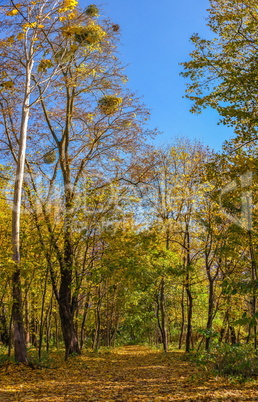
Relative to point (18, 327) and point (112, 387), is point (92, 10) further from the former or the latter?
point (112, 387)

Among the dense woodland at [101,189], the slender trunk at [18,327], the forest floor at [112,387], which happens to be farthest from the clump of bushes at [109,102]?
the forest floor at [112,387]

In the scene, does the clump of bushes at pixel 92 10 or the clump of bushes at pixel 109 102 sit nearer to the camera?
the clump of bushes at pixel 92 10

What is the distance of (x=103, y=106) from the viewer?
1230cm

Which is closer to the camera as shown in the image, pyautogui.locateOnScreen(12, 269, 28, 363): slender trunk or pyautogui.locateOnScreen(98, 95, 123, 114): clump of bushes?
pyautogui.locateOnScreen(12, 269, 28, 363): slender trunk

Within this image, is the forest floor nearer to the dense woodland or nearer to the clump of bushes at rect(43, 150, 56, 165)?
the dense woodland

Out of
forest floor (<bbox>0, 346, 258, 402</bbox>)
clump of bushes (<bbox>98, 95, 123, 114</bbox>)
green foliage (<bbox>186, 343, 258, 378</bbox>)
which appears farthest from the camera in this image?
clump of bushes (<bbox>98, 95, 123, 114</bbox>)

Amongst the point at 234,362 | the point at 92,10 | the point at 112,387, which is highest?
the point at 92,10

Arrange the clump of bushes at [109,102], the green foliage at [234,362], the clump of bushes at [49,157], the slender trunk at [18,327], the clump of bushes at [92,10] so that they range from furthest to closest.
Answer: the clump of bushes at [49,157]
the clump of bushes at [109,102]
the clump of bushes at [92,10]
the slender trunk at [18,327]
the green foliage at [234,362]

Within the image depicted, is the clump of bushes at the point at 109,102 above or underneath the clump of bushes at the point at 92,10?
underneath

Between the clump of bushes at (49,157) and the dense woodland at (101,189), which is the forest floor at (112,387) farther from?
the clump of bushes at (49,157)

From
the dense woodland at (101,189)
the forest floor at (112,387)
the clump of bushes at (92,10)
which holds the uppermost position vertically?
the clump of bushes at (92,10)

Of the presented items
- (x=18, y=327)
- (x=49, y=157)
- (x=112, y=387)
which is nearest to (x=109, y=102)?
(x=49, y=157)

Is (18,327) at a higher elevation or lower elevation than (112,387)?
higher

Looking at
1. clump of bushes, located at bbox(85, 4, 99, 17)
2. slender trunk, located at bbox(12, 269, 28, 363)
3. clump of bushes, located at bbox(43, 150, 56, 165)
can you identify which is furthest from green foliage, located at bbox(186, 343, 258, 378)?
clump of bushes, located at bbox(85, 4, 99, 17)
